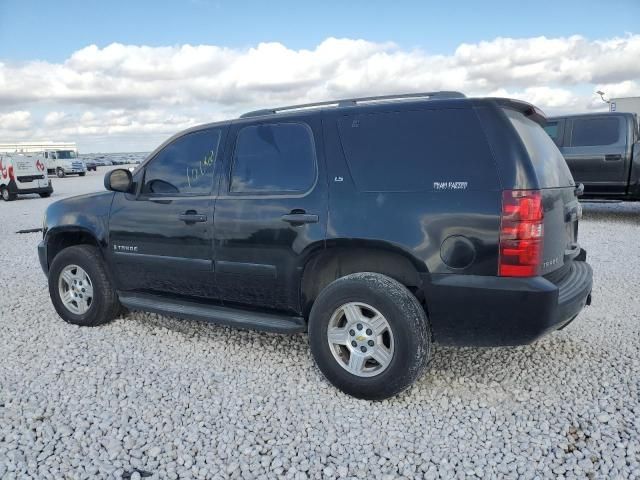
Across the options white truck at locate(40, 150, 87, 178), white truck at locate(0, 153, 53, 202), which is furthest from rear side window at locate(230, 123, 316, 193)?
white truck at locate(40, 150, 87, 178)

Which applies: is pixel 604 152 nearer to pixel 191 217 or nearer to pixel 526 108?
pixel 526 108

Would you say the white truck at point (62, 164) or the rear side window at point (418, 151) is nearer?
the rear side window at point (418, 151)

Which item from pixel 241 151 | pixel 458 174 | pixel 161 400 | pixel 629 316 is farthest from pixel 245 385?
pixel 629 316

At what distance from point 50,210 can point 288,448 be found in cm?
335

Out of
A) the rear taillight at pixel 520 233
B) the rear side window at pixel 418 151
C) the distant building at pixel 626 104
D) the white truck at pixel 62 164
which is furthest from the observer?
the white truck at pixel 62 164

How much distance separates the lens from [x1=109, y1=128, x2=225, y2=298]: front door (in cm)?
381

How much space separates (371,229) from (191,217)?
1450 millimetres

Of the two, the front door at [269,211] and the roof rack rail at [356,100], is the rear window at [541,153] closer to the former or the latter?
the roof rack rail at [356,100]

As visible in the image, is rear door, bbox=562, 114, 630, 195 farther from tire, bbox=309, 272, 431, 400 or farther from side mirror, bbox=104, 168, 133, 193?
side mirror, bbox=104, 168, 133, 193

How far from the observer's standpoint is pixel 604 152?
9.55 meters

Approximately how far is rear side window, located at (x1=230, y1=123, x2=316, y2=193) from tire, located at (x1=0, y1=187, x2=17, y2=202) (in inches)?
740

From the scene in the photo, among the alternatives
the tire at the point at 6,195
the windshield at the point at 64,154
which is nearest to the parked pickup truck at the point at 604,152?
the tire at the point at 6,195

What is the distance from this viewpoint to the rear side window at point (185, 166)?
388 centimetres

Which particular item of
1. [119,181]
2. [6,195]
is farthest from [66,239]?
[6,195]
